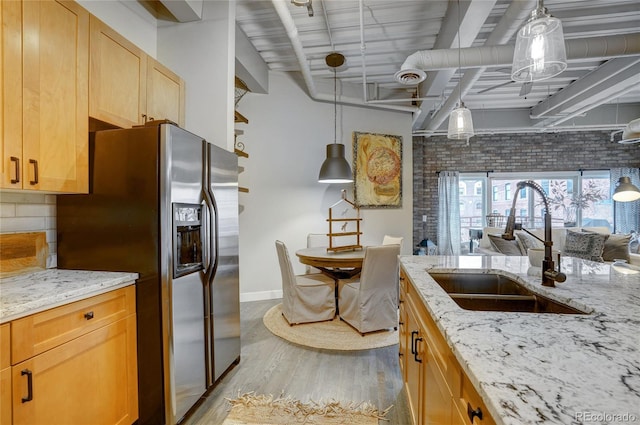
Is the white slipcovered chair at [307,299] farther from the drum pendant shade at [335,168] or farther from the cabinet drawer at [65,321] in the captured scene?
the cabinet drawer at [65,321]

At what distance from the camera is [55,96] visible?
158 cm

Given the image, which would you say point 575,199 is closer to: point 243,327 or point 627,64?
point 627,64

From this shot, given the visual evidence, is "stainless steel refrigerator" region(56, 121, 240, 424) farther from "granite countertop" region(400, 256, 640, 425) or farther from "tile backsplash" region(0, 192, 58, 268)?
Result: "granite countertop" region(400, 256, 640, 425)

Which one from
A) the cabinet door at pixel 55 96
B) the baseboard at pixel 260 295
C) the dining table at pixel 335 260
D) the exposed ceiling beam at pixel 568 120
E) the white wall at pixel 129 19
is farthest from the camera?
the exposed ceiling beam at pixel 568 120

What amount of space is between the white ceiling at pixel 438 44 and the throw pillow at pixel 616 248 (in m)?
1.97

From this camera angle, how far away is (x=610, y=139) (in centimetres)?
634

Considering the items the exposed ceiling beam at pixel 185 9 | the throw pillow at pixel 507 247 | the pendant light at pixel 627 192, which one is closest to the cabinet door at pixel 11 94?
the exposed ceiling beam at pixel 185 9

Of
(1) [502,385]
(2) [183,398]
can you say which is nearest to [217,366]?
(2) [183,398]

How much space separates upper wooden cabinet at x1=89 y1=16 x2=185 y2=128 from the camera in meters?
1.83

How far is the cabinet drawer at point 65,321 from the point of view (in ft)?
3.79

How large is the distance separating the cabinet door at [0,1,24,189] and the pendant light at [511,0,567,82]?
241cm

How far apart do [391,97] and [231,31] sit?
2924 millimetres

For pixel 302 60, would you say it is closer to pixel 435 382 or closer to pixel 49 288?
pixel 49 288

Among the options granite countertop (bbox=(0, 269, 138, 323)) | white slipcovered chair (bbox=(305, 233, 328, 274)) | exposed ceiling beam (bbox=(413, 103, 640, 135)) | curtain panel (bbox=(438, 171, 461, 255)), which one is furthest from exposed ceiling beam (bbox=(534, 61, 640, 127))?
granite countertop (bbox=(0, 269, 138, 323))
